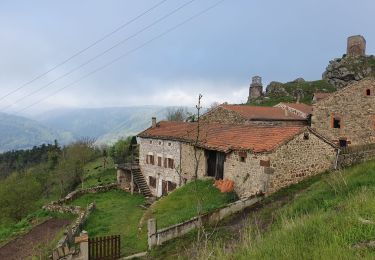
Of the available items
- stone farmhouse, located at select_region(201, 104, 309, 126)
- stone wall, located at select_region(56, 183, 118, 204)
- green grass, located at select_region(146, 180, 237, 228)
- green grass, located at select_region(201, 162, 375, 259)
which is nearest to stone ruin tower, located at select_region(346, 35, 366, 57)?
stone farmhouse, located at select_region(201, 104, 309, 126)

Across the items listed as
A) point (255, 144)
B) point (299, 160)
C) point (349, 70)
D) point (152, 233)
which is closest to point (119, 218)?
point (152, 233)

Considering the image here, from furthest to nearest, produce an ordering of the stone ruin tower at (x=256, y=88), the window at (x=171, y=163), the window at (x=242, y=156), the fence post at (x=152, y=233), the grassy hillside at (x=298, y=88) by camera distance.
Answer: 1. the stone ruin tower at (x=256, y=88)
2. the grassy hillside at (x=298, y=88)
3. the window at (x=171, y=163)
4. the window at (x=242, y=156)
5. the fence post at (x=152, y=233)

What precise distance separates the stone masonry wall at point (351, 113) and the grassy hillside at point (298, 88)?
4542 centimetres

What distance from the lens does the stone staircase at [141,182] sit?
3431 cm

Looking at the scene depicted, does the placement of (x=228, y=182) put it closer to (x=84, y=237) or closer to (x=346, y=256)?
(x=84, y=237)

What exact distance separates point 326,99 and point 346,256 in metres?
28.9

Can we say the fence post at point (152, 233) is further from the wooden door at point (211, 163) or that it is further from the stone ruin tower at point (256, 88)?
the stone ruin tower at point (256, 88)

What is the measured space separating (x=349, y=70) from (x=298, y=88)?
11.5 m

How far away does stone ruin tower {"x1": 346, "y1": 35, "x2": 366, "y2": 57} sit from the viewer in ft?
253

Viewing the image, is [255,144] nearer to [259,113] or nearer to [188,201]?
[188,201]

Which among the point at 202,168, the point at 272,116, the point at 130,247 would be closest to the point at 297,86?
the point at 272,116

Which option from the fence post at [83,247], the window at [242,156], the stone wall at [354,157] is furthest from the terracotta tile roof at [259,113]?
the fence post at [83,247]

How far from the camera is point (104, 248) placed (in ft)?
49.9

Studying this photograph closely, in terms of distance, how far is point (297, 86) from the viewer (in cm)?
8406
